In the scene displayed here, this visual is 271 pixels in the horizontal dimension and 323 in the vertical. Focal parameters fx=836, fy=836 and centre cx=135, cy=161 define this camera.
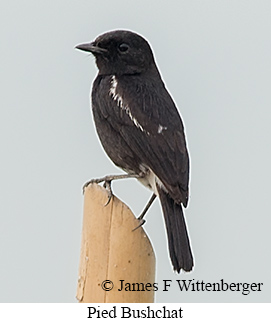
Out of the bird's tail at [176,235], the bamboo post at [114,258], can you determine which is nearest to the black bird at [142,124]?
Answer: the bird's tail at [176,235]

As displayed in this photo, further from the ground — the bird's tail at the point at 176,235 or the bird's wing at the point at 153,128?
the bird's wing at the point at 153,128

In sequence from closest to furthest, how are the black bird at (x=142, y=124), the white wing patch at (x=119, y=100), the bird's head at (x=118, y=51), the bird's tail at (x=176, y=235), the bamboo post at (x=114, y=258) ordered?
the bamboo post at (x=114, y=258) → the bird's tail at (x=176, y=235) → the black bird at (x=142, y=124) → the white wing patch at (x=119, y=100) → the bird's head at (x=118, y=51)

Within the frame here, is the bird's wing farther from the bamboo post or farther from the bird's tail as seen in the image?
the bamboo post

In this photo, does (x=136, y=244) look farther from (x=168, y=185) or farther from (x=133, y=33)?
(x=133, y=33)

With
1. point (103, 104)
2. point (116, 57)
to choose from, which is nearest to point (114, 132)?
point (103, 104)

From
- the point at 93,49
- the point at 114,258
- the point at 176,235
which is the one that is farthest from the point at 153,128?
the point at 114,258

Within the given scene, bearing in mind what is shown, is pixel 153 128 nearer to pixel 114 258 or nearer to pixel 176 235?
pixel 176 235

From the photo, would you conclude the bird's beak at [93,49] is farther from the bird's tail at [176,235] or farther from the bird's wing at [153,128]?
the bird's tail at [176,235]

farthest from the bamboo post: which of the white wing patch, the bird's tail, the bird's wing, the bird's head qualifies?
the bird's head
